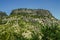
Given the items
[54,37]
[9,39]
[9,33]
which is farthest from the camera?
[9,33]

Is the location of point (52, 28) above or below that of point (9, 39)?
above

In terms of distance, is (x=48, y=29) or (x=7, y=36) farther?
(x=7, y=36)

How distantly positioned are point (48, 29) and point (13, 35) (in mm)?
111645

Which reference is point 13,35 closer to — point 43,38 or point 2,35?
point 2,35

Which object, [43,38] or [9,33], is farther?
[9,33]

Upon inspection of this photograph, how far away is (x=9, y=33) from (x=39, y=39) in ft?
397

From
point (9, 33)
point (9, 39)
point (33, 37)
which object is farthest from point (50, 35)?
point (9, 33)

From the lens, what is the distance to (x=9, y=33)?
19062cm

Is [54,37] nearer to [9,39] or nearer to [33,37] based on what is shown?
[33,37]

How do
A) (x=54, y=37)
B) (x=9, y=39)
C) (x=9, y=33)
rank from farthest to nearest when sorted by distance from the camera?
(x=9, y=33), (x=9, y=39), (x=54, y=37)

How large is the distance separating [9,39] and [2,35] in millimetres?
11279

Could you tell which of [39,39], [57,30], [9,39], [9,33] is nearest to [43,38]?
[39,39]

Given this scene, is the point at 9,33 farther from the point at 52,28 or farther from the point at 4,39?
the point at 52,28

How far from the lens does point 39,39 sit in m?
72.4
